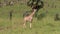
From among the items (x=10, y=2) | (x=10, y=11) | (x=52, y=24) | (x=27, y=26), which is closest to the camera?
(x=27, y=26)

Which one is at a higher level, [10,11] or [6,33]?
[6,33]

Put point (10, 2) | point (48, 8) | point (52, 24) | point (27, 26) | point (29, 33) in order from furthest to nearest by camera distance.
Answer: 1. point (10, 2)
2. point (48, 8)
3. point (52, 24)
4. point (27, 26)
5. point (29, 33)

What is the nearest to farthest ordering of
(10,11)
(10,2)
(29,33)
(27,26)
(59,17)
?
(29,33) < (27,26) < (59,17) < (10,11) < (10,2)

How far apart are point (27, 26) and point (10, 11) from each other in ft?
48.6

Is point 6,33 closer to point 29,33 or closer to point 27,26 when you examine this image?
point 29,33

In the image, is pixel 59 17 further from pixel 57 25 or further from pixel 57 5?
pixel 57 5

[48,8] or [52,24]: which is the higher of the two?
[52,24]

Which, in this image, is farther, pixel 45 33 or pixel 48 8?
pixel 48 8

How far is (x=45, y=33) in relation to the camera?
793 inches

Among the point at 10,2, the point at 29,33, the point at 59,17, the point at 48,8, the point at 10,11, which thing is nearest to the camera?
the point at 29,33

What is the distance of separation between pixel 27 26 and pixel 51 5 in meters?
18.8

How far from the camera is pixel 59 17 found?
1195 inches

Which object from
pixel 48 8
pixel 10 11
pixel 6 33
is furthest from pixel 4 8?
pixel 6 33

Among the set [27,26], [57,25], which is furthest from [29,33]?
[57,25]
